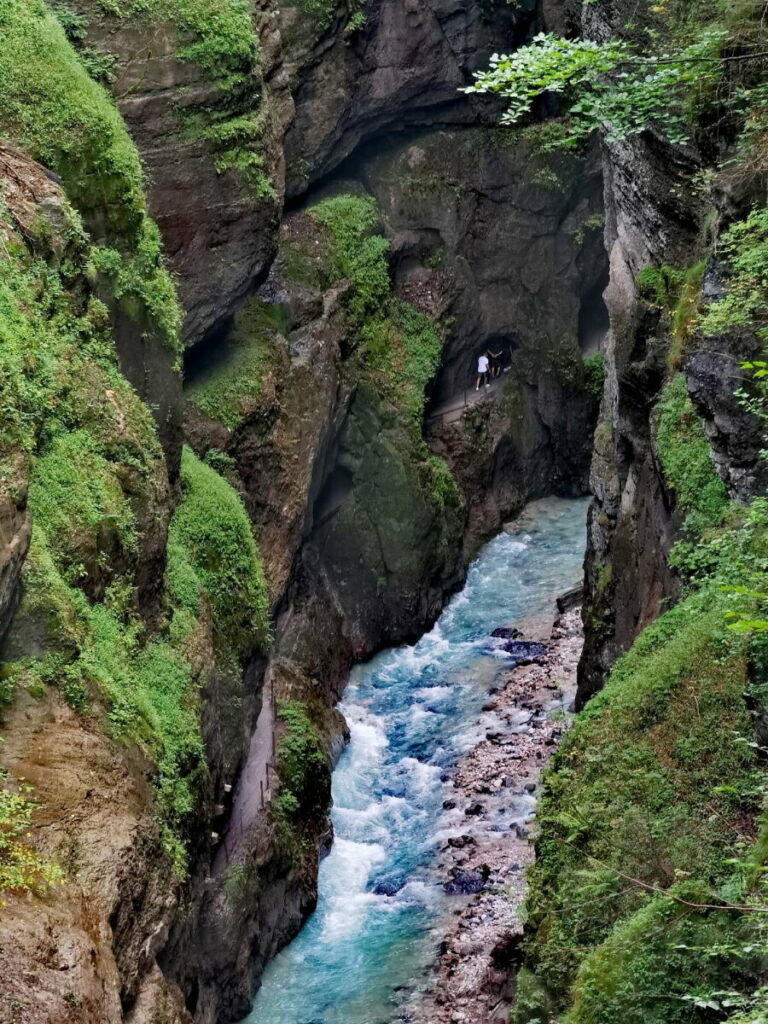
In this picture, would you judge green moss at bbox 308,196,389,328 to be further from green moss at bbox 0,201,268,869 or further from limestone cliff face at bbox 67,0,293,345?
green moss at bbox 0,201,268,869

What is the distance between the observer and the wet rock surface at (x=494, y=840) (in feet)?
53.2

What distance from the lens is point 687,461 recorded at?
15.6 meters

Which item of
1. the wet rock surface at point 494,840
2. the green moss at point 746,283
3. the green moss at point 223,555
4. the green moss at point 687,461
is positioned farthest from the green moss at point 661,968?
the green moss at point 223,555

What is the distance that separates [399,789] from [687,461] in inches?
397

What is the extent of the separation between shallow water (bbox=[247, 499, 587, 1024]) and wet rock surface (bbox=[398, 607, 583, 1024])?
0.35 m

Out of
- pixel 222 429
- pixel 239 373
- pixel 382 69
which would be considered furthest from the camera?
pixel 382 69

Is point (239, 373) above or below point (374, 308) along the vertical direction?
below

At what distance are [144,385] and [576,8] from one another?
62.0 feet

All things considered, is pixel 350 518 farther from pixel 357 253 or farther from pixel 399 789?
pixel 399 789

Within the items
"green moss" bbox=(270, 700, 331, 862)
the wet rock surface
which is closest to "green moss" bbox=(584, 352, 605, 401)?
the wet rock surface

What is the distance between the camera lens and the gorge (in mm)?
10336

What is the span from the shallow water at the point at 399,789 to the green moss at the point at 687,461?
8.40 meters

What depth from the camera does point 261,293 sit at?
25562mm

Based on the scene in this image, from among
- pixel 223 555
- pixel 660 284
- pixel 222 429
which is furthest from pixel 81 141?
pixel 660 284
